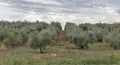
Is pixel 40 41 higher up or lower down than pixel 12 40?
higher up

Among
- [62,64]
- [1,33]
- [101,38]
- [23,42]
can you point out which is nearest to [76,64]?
[62,64]

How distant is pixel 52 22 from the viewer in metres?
121

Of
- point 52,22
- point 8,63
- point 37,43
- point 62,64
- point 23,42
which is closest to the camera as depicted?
point 8,63

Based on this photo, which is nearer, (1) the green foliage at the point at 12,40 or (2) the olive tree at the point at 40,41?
(2) the olive tree at the point at 40,41

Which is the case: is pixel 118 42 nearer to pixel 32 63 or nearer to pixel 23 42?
pixel 23 42

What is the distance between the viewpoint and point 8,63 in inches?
905

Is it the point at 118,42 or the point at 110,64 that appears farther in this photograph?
the point at 118,42

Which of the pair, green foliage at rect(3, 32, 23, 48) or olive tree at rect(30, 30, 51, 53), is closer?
olive tree at rect(30, 30, 51, 53)

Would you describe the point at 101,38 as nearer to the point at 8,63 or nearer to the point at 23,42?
the point at 23,42

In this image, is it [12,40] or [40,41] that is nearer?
[40,41]

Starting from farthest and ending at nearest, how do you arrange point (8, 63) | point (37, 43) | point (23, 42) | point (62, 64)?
point (23, 42) < point (37, 43) < point (62, 64) < point (8, 63)

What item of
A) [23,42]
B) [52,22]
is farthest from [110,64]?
[52,22]

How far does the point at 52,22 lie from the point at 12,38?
64667 mm

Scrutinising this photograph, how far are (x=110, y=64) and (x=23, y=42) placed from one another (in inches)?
1730
